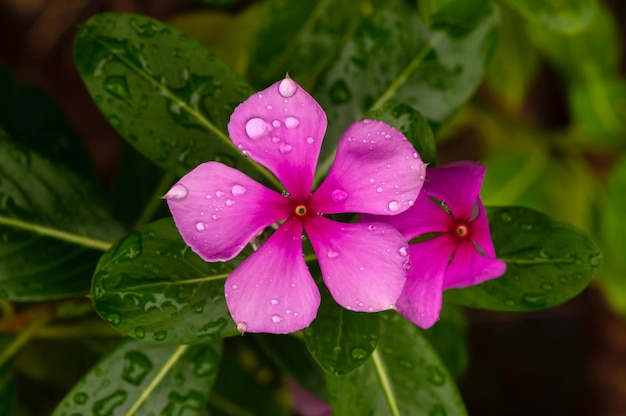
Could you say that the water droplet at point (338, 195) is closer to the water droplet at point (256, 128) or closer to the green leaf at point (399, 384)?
the water droplet at point (256, 128)

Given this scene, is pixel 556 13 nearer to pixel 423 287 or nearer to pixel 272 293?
pixel 423 287

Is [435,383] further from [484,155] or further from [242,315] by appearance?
[484,155]

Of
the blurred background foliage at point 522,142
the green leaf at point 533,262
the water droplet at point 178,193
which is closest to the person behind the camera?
the water droplet at point 178,193

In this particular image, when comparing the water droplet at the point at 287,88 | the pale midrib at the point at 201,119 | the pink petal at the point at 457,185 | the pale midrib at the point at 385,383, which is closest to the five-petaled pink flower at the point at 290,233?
the water droplet at the point at 287,88

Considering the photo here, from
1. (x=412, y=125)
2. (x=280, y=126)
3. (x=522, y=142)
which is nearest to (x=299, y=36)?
(x=412, y=125)

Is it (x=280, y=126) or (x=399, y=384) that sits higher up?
(x=280, y=126)

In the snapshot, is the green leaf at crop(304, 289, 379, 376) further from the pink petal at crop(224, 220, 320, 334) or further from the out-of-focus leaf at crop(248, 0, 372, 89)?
the out-of-focus leaf at crop(248, 0, 372, 89)
